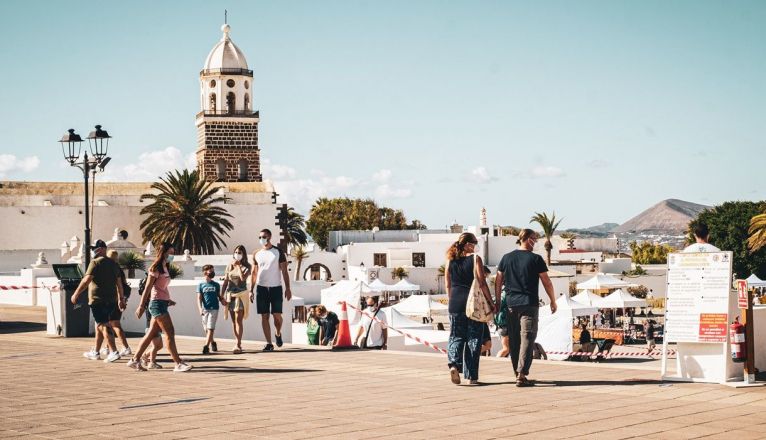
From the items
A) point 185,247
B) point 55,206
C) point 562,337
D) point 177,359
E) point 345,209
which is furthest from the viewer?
point 345,209

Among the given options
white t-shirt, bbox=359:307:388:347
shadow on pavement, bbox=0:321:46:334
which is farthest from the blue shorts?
shadow on pavement, bbox=0:321:46:334

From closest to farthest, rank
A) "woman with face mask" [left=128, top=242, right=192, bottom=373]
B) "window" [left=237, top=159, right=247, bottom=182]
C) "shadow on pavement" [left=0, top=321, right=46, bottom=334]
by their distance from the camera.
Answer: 1. "woman with face mask" [left=128, top=242, right=192, bottom=373]
2. "shadow on pavement" [left=0, top=321, right=46, bottom=334]
3. "window" [left=237, top=159, right=247, bottom=182]

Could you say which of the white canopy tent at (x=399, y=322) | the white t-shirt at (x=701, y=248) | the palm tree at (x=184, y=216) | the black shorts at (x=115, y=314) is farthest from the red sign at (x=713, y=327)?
the palm tree at (x=184, y=216)

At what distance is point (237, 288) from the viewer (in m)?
15.9

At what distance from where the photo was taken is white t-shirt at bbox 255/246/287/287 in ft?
50.7

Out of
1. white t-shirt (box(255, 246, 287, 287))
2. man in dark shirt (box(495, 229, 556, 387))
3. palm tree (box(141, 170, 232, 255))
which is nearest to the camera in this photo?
man in dark shirt (box(495, 229, 556, 387))

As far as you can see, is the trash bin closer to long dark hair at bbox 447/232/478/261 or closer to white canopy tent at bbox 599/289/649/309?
long dark hair at bbox 447/232/478/261

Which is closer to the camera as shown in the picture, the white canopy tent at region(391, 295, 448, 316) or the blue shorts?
the blue shorts

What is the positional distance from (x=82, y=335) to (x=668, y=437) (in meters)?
13.1

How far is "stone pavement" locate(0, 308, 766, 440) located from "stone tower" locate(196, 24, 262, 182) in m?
69.9

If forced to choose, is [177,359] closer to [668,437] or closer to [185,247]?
[668,437]

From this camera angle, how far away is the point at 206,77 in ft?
273

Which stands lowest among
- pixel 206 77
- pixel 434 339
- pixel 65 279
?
pixel 434 339

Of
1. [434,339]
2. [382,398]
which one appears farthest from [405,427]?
[434,339]
